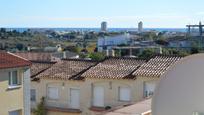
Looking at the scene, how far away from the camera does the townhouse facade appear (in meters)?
23.1

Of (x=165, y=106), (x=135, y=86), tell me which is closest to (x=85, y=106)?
(x=135, y=86)

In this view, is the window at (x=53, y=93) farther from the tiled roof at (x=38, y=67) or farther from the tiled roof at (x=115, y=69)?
the tiled roof at (x=115, y=69)

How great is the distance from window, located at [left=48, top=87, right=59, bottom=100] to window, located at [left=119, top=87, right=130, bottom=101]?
4873mm

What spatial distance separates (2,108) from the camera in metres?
22.8

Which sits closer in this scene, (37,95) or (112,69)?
(112,69)

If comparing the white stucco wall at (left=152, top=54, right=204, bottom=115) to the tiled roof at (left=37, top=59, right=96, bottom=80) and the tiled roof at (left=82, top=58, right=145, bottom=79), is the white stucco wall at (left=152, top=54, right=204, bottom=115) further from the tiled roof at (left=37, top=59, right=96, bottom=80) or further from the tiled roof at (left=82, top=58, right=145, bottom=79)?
the tiled roof at (left=37, top=59, right=96, bottom=80)

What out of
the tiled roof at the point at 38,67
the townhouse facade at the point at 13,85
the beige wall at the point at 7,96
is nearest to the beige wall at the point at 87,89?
the tiled roof at the point at 38,67

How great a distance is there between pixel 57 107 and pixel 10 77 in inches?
299

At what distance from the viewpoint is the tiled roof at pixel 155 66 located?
27.2m

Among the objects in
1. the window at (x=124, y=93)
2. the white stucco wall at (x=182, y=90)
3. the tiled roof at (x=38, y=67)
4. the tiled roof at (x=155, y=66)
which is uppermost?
the white stucco wall at (x=182, y=90)

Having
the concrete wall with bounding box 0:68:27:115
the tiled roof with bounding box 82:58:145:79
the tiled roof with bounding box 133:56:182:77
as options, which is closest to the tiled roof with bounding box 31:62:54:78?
the tiled roof with bounding box 82:58:145:79

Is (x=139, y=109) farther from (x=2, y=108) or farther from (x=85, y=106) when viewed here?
(x=85, y=106)

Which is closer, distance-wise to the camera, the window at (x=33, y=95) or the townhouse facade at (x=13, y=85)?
the townhouse facade at (x=13, y=85)

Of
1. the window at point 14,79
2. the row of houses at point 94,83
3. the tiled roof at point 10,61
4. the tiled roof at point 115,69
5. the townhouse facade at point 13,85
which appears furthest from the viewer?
the tiled roof at point 115,69
